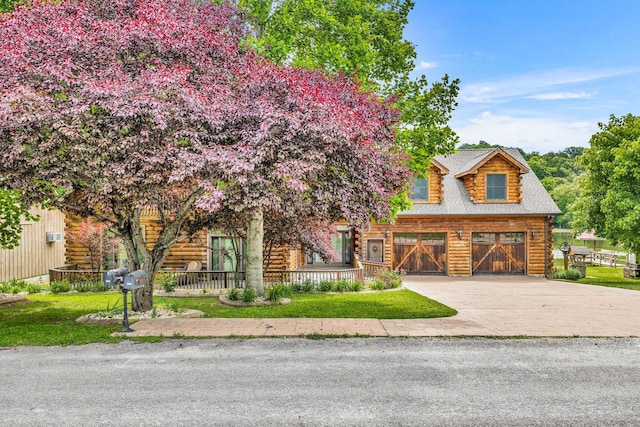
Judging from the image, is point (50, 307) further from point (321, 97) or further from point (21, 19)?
point (321, 97)

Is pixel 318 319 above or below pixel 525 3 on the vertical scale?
below

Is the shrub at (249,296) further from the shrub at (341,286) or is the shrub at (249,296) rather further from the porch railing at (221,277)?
the shrub at (341,286)

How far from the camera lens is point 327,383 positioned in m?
5.65

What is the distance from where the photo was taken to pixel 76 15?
28.8ft

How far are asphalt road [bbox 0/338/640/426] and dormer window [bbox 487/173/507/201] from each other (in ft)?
52.5

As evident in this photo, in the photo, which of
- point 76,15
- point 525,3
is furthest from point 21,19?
point 525,3

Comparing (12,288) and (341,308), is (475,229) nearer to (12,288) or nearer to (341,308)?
(341,308)

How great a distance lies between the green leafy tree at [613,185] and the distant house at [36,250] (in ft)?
A: 89.5

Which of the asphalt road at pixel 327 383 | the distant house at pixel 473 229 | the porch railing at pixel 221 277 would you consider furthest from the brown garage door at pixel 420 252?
the asphalt road at pixel 327 383

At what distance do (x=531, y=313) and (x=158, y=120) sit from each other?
9710 mm

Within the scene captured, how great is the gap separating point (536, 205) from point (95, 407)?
22.8 m

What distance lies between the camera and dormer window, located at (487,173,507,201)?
2308 cm

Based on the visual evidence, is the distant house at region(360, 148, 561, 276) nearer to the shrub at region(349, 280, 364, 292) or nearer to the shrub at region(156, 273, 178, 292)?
the shrub at region(349, 280, 364, 292)

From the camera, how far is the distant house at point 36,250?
19.4 metres
